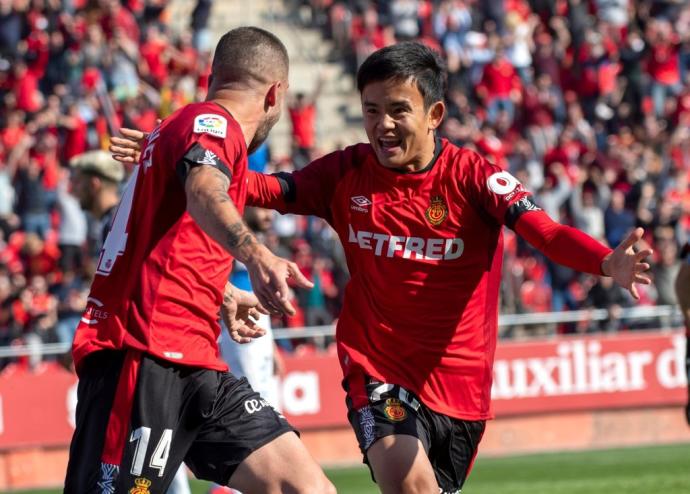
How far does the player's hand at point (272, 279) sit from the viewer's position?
15.4 feet

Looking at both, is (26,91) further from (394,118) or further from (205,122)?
(205,122)

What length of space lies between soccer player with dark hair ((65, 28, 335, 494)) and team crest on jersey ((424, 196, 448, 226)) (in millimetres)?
1186

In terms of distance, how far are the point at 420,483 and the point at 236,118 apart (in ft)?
5.87

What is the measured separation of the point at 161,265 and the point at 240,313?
1103 millimetres

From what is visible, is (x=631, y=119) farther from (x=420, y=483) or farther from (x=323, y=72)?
(x=420, y=483)

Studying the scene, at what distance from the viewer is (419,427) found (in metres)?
6.47

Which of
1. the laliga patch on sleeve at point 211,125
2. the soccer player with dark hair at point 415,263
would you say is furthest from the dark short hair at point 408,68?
the laliga patch on sleeve at point 211,125

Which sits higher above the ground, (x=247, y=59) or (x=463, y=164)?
(x=247, y=59)

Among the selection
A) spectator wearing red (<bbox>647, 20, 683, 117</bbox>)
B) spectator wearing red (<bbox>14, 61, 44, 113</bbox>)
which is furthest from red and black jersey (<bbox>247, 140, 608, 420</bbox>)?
spectator wearing red (<bbox>647, 20, 683, 117</bbox>)

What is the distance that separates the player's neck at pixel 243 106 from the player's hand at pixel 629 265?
1551mm

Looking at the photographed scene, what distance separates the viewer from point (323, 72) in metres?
25.6

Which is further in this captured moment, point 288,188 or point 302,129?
point 302,129

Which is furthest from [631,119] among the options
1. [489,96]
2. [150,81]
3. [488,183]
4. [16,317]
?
[488,183]

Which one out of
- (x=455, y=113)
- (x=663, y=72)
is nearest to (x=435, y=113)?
(x=455, y=113)
